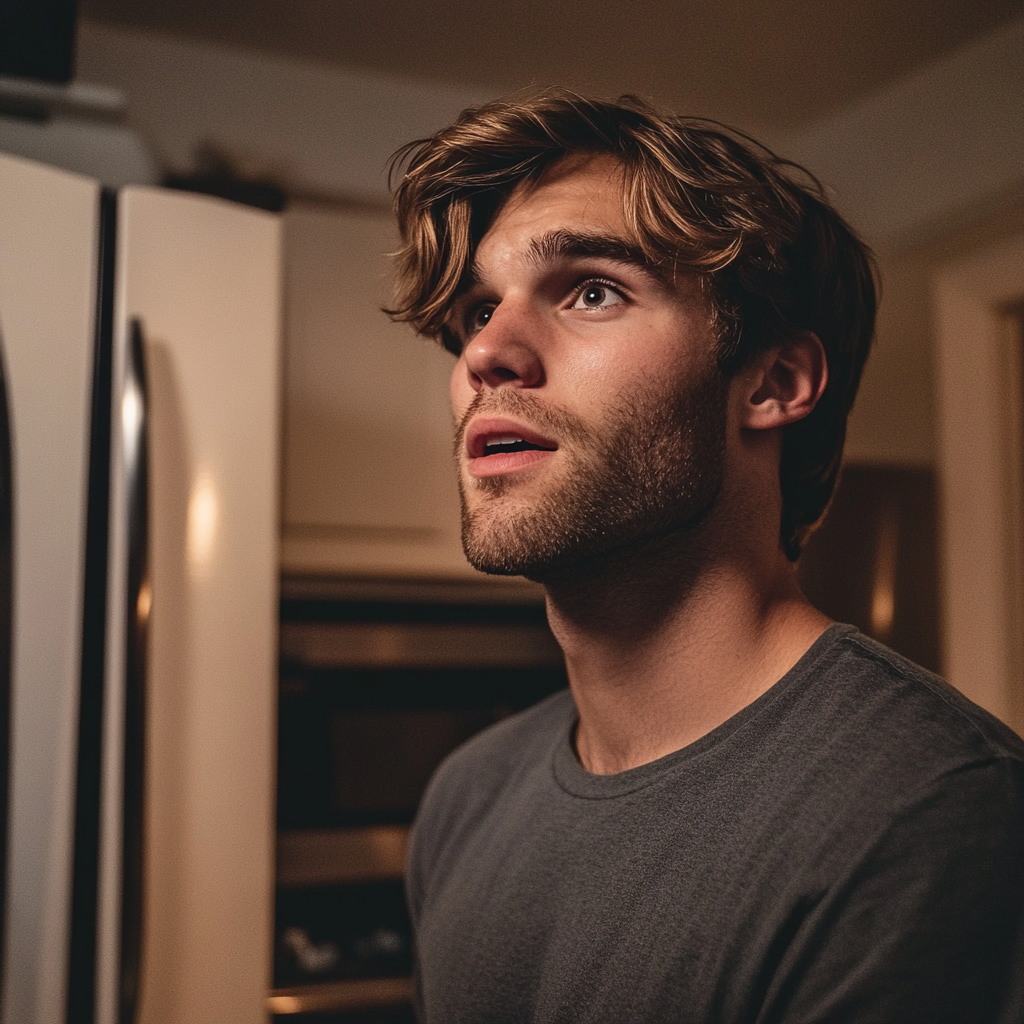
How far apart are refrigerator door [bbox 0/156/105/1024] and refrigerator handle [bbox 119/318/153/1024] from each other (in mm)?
58

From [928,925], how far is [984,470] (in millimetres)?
1338

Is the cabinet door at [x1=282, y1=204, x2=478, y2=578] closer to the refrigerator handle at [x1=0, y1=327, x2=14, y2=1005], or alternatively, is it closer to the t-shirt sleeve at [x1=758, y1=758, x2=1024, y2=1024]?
the refrigerator handle at [x1=0, y1=327, x2=14, y2=1005]

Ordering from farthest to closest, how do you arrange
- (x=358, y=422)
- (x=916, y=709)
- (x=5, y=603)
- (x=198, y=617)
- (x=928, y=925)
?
(x=358, y=422)
(x=198, y=617)
(x=5, y=603)
(x=916, y=709)
(x=928, y=925)

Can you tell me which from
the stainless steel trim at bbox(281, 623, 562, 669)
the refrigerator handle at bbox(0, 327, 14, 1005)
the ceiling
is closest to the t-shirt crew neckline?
the ceiling

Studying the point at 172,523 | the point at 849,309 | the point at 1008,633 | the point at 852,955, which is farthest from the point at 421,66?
the point at 852,955

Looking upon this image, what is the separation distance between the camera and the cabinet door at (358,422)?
1847 mm

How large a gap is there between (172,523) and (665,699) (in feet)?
2.51

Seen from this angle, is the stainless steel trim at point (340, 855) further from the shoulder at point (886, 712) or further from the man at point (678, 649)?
the shoulder at point (886, 712)

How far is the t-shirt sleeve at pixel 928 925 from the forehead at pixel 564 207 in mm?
549

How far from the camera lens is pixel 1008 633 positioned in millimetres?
1624

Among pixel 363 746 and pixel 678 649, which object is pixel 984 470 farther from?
pixel 363 746

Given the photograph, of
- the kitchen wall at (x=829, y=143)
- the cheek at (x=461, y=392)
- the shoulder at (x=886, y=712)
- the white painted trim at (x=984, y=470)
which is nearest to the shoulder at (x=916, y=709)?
the shoulder at (x=886, y=712)

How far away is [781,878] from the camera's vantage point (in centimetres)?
63

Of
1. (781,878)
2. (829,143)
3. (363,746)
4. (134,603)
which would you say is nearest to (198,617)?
(134,603)
